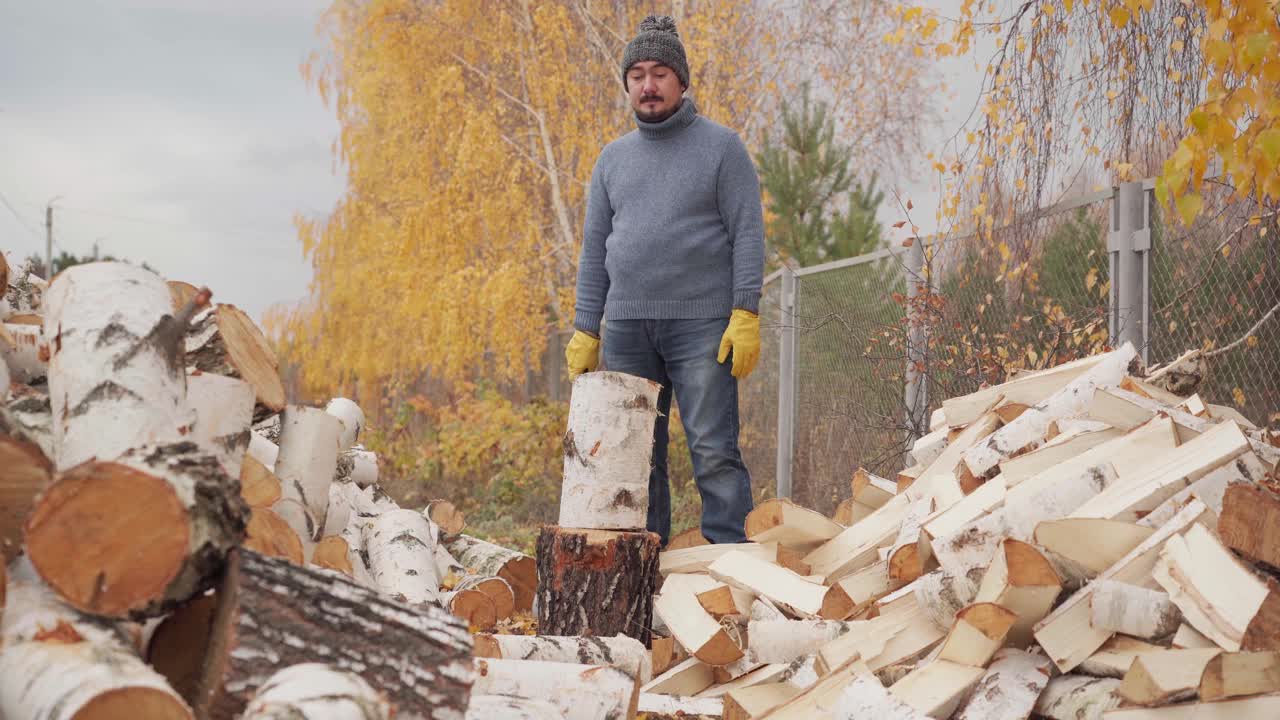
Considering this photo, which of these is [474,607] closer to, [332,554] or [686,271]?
[332,554]

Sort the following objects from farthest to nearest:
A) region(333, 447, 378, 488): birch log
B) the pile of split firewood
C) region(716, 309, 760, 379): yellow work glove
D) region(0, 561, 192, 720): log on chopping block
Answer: region(333, 447, 378, 488): birch log → region(716, 309, 760, 379): yellow work glove → the pile of split firewood → region(0, 561, 192, 720): log on chopping block

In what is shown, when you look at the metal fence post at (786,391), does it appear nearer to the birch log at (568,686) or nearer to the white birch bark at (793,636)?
the white birch bark at (793,636)

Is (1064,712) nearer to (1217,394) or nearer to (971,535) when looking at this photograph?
(971,535)

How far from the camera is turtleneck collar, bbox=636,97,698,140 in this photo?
4.30 metres

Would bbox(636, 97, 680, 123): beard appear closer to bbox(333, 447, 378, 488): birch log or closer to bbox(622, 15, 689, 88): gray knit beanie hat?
bbox(622, 15, 689, 88): gray knit beanie hat

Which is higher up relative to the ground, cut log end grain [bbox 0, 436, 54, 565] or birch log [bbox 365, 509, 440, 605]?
cut log end grain [bbox 0, 436, 54, 565]

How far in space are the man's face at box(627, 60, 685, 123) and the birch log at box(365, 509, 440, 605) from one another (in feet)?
6.09

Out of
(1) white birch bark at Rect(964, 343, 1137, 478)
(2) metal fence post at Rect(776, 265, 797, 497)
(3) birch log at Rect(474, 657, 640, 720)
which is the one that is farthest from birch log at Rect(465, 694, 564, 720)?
(2) metal fence post at Rect(776, 265, 797, 497)

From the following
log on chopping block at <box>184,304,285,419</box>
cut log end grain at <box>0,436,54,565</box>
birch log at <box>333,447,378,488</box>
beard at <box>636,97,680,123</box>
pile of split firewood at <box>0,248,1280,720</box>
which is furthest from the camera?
birch log at <box>333,447,378,488</box>

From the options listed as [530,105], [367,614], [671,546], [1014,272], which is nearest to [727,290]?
[671,546]

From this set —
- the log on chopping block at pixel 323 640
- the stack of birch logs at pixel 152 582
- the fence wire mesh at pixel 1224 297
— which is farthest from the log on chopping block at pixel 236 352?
the fence wire mesh at pixel 1224 297

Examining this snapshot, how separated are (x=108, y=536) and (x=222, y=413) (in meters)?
1.01

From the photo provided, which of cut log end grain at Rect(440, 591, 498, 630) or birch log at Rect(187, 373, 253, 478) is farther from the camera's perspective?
cut log end grain at Rect(440, 591, 498, 630)

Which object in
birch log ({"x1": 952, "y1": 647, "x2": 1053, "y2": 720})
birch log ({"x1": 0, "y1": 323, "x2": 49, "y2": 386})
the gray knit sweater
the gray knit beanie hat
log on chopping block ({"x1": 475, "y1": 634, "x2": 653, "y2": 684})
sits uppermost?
the gray knit beanie hat
